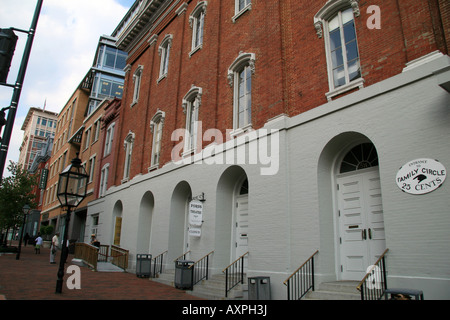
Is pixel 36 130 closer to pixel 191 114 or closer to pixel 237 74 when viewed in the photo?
pixel 191 114

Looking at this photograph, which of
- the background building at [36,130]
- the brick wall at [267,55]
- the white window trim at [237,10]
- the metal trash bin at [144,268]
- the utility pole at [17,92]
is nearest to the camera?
the utility pole at [17,92]

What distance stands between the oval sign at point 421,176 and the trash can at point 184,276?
23.8 feet

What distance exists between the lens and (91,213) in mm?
24828

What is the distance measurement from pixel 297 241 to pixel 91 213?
19.5 m

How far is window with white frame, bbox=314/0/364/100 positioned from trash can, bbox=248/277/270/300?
211 inches

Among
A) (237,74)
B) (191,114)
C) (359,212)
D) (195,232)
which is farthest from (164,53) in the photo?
(359,212)

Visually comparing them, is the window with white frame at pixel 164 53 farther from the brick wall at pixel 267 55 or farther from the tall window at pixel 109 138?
the tall window at pixel 109 138

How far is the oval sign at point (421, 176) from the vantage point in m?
6.76

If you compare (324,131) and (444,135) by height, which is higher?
(324,131)

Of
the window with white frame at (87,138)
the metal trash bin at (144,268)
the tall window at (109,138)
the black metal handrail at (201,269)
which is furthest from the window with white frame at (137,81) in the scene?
Answer: the black metal handrail at (201,269)

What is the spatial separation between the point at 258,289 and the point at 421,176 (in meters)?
4.81

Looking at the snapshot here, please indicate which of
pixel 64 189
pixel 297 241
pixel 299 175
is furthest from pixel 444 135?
pixel 64 189

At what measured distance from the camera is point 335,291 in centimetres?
782

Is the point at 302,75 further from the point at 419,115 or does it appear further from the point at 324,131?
the point at 419,115
